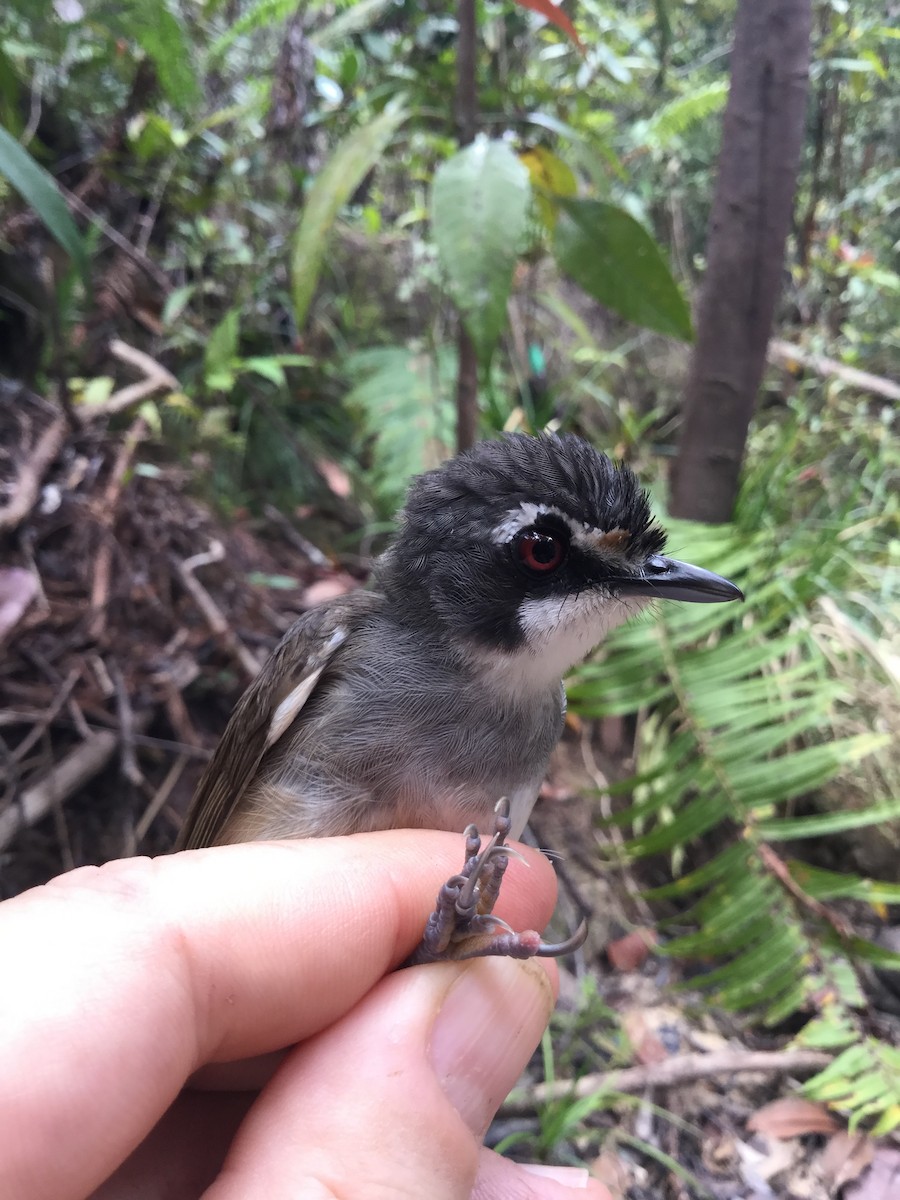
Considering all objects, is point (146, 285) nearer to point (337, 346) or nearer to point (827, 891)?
point (337, 346)

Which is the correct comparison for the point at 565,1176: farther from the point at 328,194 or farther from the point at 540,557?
the point at 328,194

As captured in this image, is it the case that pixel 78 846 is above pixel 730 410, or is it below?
below

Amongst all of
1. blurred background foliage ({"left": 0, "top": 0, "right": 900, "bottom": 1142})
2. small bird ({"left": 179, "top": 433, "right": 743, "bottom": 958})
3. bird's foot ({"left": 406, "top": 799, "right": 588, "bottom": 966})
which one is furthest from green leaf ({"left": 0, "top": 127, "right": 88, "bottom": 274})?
bird's foot ({"left": 406, "top": 799, "right": 588, "bottom": 966})

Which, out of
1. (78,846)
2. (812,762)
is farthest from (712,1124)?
(78,846)

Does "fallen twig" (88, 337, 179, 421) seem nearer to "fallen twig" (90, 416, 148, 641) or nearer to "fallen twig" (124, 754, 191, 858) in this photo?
"fallen twig" (90, 416, 148, 641)

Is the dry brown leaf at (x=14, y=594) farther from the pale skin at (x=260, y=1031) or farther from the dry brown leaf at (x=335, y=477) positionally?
the dry brown leaf at (x=335, y=477)

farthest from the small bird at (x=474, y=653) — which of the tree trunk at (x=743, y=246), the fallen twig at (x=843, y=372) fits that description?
the fallen twig at (x=843, y=372)
